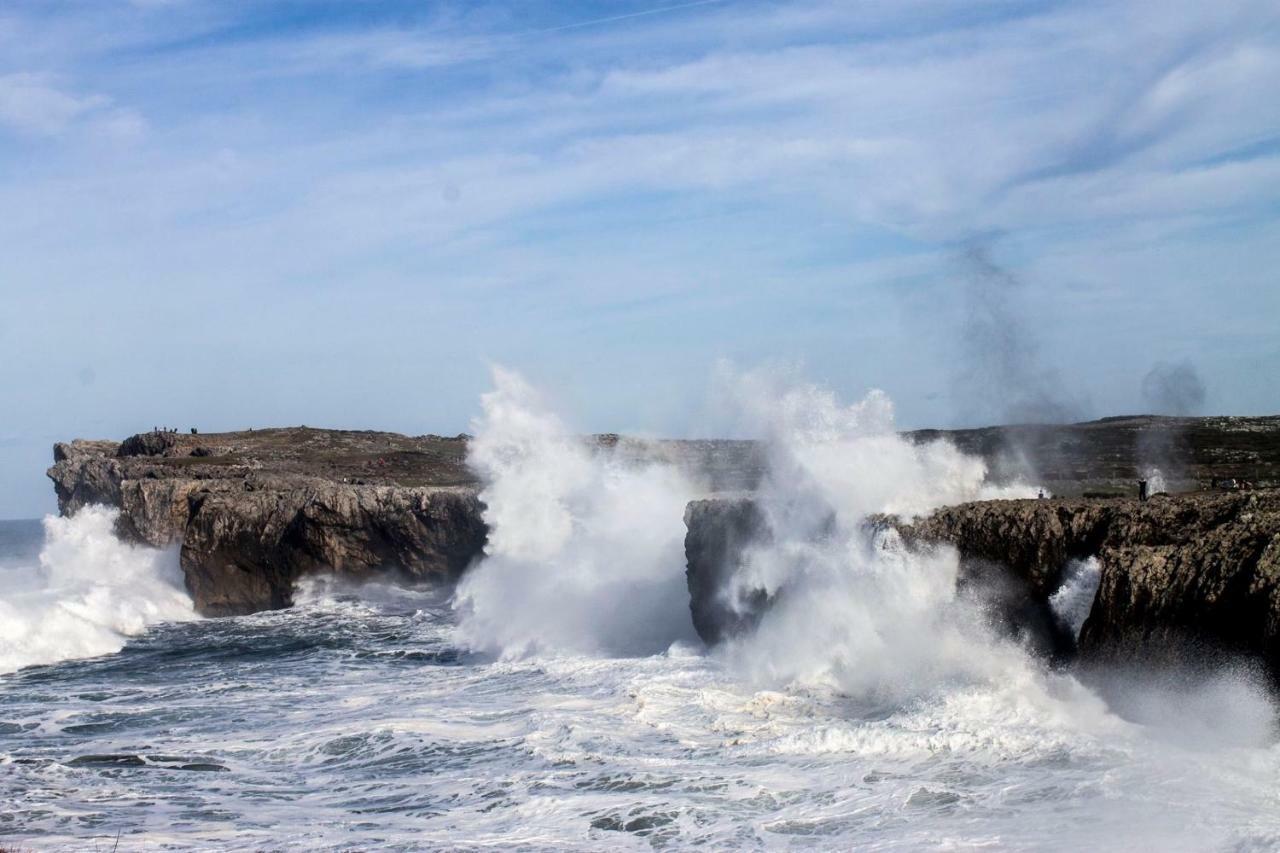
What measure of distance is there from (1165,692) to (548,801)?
7295 mm

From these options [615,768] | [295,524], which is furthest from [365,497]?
[615,768]

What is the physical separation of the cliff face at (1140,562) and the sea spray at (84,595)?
69.5ft

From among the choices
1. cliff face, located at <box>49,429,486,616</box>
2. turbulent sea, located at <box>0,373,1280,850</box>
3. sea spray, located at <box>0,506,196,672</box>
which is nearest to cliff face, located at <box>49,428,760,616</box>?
cliff face, located at <box>49,429,486,616</box>

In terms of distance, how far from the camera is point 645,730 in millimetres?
17297

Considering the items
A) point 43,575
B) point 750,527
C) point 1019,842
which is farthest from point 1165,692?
point 43,575

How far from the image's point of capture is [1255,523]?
46.2 feet

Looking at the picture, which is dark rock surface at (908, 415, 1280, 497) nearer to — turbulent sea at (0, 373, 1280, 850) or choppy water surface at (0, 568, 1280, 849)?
turbulent sea at (0, 373, 1280, 850)

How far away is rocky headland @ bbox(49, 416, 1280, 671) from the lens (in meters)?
14.1

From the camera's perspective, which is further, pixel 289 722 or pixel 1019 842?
pixel 289 722

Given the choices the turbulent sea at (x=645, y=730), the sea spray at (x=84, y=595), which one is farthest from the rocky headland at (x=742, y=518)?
the sea spray at (x=84, y=595)

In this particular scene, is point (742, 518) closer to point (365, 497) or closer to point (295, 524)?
point (365, 497)

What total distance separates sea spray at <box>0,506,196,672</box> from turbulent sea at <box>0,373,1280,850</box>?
0.70ft

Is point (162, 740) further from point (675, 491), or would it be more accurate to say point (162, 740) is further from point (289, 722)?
point (675, 491)

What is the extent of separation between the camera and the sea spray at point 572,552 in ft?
87.0
